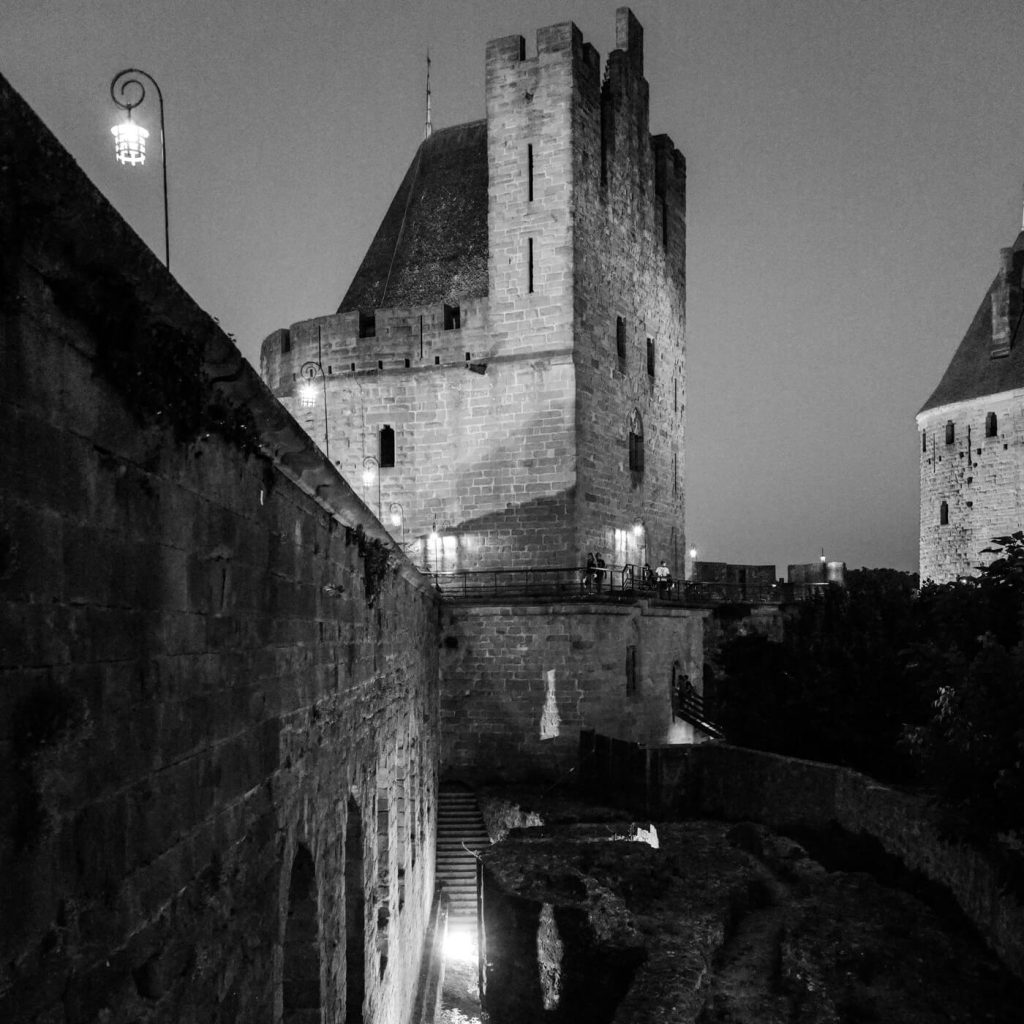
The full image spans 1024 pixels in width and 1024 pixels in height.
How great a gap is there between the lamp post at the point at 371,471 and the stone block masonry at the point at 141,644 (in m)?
18.1

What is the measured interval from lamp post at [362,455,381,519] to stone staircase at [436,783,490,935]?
24.7 feet

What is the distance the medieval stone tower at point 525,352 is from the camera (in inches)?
883

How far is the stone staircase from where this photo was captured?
51.6ft

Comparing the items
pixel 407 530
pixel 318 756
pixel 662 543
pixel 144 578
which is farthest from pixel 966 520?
pixel 144 578

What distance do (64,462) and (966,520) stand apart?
3930 centimetres

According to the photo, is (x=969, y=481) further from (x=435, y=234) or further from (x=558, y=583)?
(x=435, y=234)

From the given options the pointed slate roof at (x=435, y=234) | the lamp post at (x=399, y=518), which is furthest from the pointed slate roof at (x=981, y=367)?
the lamp post at (x=399, y=518)

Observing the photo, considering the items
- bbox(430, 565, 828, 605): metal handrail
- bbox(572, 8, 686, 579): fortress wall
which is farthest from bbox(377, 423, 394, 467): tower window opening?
bbox(572, 8, 686, 579): fortress wall

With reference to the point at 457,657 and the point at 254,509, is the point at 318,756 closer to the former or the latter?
the point at 254,509

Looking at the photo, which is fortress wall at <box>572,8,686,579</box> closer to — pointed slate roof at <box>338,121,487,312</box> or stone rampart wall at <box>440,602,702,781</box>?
stone rampart wall at <box>440,602,702,781</box>

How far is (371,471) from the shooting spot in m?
24.1

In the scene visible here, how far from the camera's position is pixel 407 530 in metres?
23.7

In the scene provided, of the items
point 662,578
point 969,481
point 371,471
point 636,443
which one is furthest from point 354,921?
point 969,481

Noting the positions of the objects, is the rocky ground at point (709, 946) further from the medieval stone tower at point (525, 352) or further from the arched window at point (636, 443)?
the arched window at point (636, 443)
